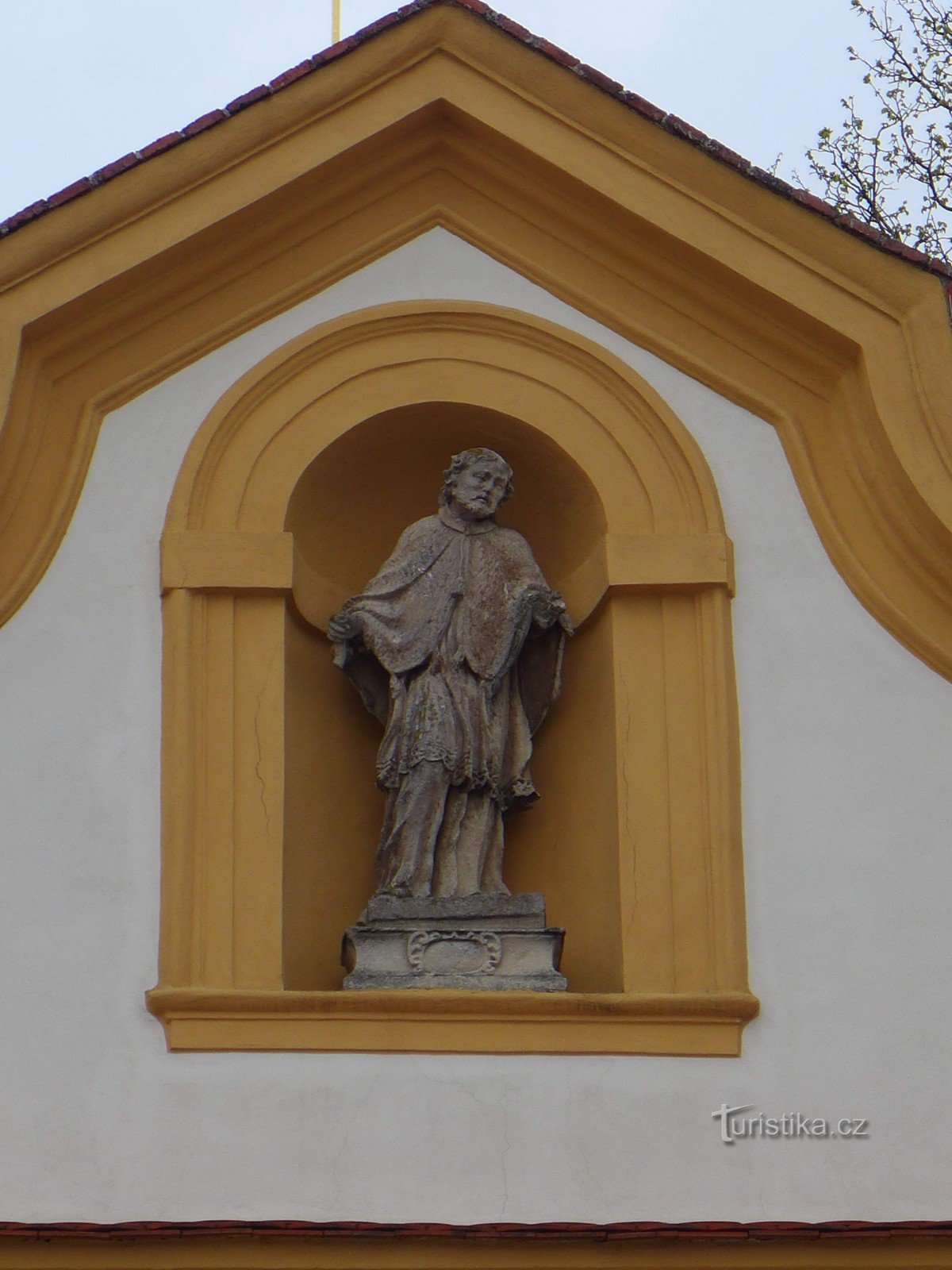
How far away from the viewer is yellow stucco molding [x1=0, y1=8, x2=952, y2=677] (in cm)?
941

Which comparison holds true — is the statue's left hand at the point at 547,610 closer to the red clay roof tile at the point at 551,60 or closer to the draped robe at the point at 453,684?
the draped robe at the point at 453,684

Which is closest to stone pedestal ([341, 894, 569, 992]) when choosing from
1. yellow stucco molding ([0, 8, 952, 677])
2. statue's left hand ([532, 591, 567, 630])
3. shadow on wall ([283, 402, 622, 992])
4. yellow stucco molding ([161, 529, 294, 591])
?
shadow on wall ([283, 402, 622, 992])

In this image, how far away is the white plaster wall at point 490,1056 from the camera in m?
8.39

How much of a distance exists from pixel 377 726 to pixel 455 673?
55cm

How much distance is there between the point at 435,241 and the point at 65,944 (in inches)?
118

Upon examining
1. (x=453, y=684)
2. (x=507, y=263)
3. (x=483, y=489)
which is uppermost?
(x=507, y=263)

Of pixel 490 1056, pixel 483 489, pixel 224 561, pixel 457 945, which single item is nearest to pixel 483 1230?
pixel 490 1056

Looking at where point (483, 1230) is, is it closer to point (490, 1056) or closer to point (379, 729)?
point (490, 1056)

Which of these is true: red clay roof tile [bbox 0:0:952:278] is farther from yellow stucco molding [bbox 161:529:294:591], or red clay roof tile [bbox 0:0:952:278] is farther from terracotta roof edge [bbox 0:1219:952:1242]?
terracotta roof edge [bbox 0:1219:952:1242]

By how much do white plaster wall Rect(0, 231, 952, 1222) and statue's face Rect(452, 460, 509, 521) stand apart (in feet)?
2.44

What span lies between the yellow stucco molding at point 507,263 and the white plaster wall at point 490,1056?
0.19m

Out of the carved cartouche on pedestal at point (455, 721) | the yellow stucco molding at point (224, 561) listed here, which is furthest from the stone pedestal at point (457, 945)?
the yellow stucco molding at point (224, 561)

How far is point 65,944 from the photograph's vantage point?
8727 mm

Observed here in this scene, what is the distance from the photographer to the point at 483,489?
964 centimetres
